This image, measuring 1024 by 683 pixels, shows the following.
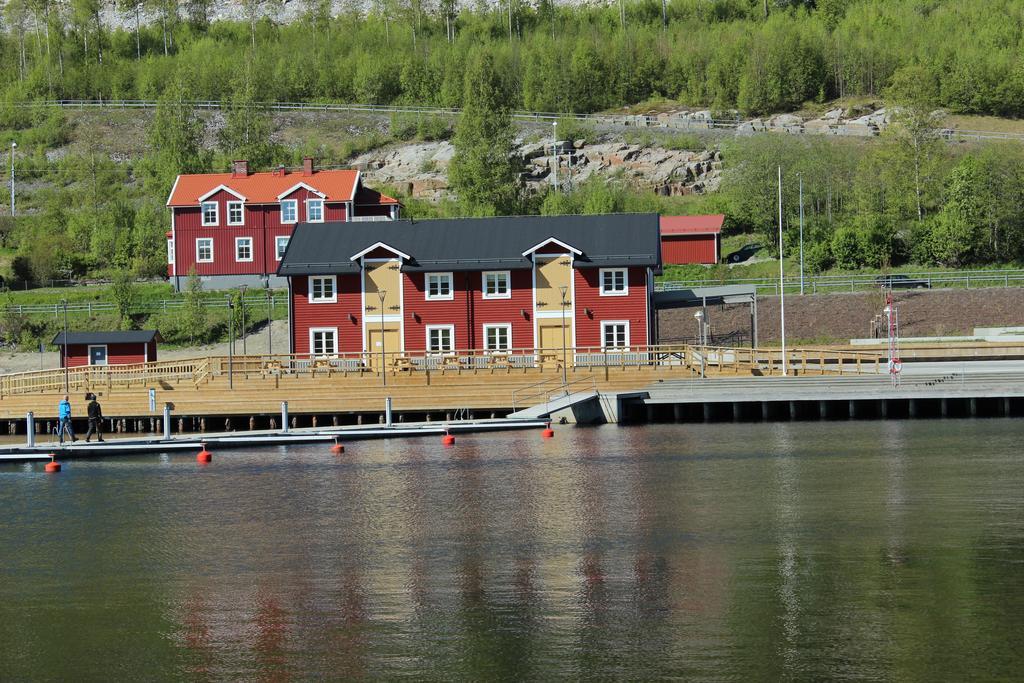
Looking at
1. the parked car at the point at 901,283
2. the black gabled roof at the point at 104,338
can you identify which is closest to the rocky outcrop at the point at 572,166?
the parked car at the point at 901,283

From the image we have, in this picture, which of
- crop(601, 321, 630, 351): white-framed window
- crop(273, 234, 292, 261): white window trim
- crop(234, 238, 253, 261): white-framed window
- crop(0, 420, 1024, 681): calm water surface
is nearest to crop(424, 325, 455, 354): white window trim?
crop(601, 321, 630, 351): white-framed window

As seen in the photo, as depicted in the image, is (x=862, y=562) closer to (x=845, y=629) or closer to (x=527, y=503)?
(x=845, y=629)

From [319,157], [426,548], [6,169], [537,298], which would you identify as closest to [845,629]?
[426,548]

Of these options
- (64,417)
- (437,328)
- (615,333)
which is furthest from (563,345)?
(64,417)

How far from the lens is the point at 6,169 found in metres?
136

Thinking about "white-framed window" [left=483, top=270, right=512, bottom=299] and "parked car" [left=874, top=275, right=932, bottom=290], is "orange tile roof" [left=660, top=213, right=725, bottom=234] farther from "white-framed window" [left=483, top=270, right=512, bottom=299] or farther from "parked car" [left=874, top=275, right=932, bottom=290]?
"white-framed window" [left=483, top=270, right=512, bottom=299]

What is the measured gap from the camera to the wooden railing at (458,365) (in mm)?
56281

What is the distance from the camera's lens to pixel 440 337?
63.1 m

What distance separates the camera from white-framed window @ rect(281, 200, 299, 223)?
93312 millimetres

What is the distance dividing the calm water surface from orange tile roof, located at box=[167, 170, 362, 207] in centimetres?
5199

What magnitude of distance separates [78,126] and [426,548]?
127 m

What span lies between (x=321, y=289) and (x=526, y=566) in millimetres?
39286

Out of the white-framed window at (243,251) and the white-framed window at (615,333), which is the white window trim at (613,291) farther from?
the white-framed window at (243,251)

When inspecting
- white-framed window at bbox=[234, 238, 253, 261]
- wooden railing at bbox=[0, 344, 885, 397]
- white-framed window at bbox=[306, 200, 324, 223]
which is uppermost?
white-framed window at bbox=[306, 200, 324, 223]
